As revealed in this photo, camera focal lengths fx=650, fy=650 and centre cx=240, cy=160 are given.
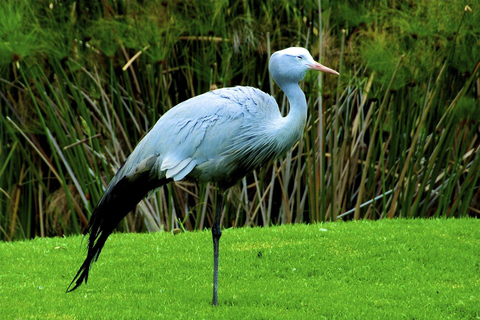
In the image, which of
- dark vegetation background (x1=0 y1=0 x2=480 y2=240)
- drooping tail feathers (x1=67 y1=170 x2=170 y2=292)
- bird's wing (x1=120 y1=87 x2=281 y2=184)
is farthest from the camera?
dark vegetation background (x1=0 y1=0 x2=480 y2=240)

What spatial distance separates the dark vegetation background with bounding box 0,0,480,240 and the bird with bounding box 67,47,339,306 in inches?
71.4

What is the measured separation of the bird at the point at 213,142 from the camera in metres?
3.79

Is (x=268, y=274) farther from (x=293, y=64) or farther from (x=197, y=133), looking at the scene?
(x=293, y=64)

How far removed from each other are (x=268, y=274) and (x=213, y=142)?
123cm

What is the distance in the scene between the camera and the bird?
3.79 metres

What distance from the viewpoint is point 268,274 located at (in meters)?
4.55

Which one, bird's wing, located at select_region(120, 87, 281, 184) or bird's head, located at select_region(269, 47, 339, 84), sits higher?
bird's head, located at select_region(269, 47, 339, 84)

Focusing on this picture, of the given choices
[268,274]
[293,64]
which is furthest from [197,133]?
[268,274]

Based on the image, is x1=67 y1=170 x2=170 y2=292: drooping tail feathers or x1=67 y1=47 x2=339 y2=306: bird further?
x1=67 y1=170 x2=170 y2=292: drooping tail feathers

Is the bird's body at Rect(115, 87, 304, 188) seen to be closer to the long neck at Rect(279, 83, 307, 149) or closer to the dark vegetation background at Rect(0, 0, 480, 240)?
the long neck at Rect(279, 83, 307, 149)

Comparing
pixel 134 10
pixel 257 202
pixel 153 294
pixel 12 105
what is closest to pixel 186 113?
pixel 153 294

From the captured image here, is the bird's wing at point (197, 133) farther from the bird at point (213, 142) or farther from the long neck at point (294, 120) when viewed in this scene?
the long neck at point (294, 120)

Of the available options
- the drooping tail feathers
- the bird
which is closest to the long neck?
the bird

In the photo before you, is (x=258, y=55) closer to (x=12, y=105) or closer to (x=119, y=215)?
(x=12, y=105)
